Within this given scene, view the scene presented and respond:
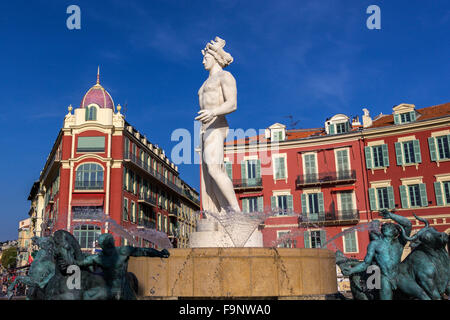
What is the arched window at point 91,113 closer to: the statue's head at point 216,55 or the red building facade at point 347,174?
the red building facade at point 347,174

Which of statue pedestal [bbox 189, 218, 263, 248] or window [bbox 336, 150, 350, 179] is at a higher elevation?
window [bbox 336, 150, 350, 179]

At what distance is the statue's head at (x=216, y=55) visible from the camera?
862 centimetres

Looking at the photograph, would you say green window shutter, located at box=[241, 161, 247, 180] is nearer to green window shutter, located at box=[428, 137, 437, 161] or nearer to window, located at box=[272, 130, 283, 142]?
window, located at box=[272, 130, 283, 142]

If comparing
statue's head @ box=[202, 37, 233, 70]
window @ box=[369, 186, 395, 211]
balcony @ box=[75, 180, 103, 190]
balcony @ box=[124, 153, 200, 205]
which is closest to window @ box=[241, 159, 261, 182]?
window @ box=[369, 186, 395, 211]

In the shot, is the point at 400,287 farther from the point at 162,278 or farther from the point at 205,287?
the point at 162,278

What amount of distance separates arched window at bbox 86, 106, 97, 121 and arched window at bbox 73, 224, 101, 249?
10101 mm

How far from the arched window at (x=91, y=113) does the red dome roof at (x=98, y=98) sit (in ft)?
2.60

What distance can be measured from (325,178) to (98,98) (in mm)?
22593

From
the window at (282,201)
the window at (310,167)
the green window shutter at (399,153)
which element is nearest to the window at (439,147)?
the green window shutter at (399,153)

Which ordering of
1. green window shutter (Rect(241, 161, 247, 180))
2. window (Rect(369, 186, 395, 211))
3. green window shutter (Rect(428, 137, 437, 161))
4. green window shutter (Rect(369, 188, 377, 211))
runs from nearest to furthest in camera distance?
green window shutter (Rect(428, 137, 437, 161)) < window (Rect(369, 186, 395, 211)) < green window shutter (Rect(369, 188, 377, 211)) < green window shutter (Rect(241, 161, 247, 180))

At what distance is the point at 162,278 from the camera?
18.5ft

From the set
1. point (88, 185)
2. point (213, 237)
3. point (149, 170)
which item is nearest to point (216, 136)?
point (213, 237)

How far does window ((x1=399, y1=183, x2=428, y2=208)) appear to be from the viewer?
29250 millimetres
